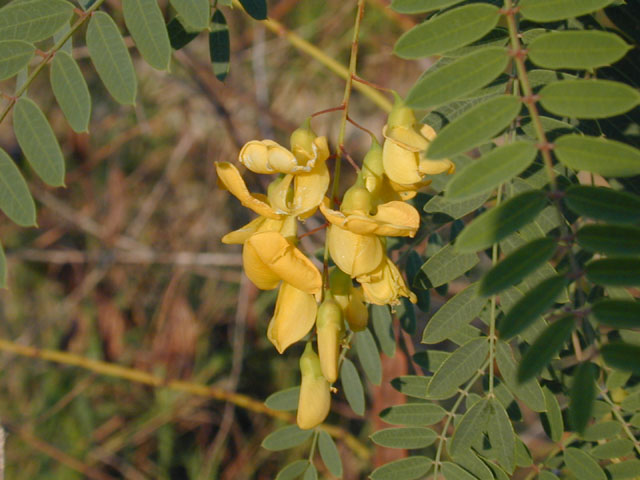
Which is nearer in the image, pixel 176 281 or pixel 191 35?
pixel 191 35

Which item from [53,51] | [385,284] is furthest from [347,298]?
[53,51]

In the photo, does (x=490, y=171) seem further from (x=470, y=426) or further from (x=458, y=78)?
(x=470, y=426)

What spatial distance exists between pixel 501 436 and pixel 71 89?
0.85 meters

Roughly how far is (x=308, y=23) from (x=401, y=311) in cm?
198

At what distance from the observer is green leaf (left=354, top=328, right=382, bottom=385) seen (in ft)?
3.81

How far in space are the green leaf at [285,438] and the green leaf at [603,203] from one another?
2.29 feet

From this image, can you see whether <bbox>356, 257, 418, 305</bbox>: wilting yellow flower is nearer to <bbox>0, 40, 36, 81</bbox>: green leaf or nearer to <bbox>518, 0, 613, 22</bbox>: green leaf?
<bbox>518, 0, 613, 22</bbox>: green leaf

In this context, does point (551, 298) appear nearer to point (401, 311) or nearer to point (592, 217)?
point (592, 217)

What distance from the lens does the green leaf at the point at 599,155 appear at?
0.67 metres

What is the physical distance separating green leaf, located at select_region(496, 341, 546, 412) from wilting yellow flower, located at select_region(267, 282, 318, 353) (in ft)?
1.05

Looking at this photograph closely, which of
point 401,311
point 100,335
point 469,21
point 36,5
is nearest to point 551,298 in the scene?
point 469,21

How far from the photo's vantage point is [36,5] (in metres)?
0.98

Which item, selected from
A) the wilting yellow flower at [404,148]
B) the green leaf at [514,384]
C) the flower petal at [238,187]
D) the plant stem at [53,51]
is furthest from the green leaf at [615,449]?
the plant stem at [53,51]

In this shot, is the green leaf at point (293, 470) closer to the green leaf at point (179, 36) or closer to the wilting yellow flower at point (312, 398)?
the wilting yellow flower at point (312, 398)
